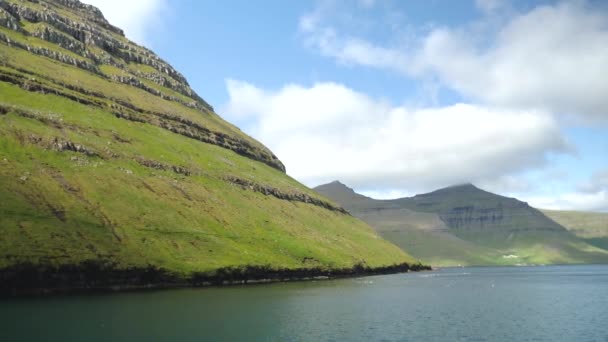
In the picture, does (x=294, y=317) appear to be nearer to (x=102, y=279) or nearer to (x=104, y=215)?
(x=102, y=279)

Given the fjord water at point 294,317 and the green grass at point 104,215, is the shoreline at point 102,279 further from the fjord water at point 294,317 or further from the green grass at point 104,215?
the fjord water at point 294,317

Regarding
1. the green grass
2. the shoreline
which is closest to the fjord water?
Result: the shoreline

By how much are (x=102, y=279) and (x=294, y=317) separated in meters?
62.1

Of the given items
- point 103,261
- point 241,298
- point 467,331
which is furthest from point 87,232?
point 467,331

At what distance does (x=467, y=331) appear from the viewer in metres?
77.6

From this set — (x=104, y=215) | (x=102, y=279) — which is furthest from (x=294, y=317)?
(x=104, y=215)

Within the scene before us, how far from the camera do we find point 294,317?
3489 inches

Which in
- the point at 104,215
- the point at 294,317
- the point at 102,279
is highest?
the point at 104,215

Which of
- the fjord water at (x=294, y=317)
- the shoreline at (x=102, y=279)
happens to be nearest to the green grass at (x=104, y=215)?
the shoreline at (x=102, y=279)

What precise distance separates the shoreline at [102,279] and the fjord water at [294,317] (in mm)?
7838

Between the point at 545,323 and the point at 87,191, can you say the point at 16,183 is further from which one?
the point at 545,323

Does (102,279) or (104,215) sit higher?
(104,215)

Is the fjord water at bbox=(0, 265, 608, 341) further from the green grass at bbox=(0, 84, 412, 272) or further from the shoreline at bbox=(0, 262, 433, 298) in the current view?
the green grass at bbox=(0, 84, 412, 272)

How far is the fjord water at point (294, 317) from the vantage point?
71.1 meters
